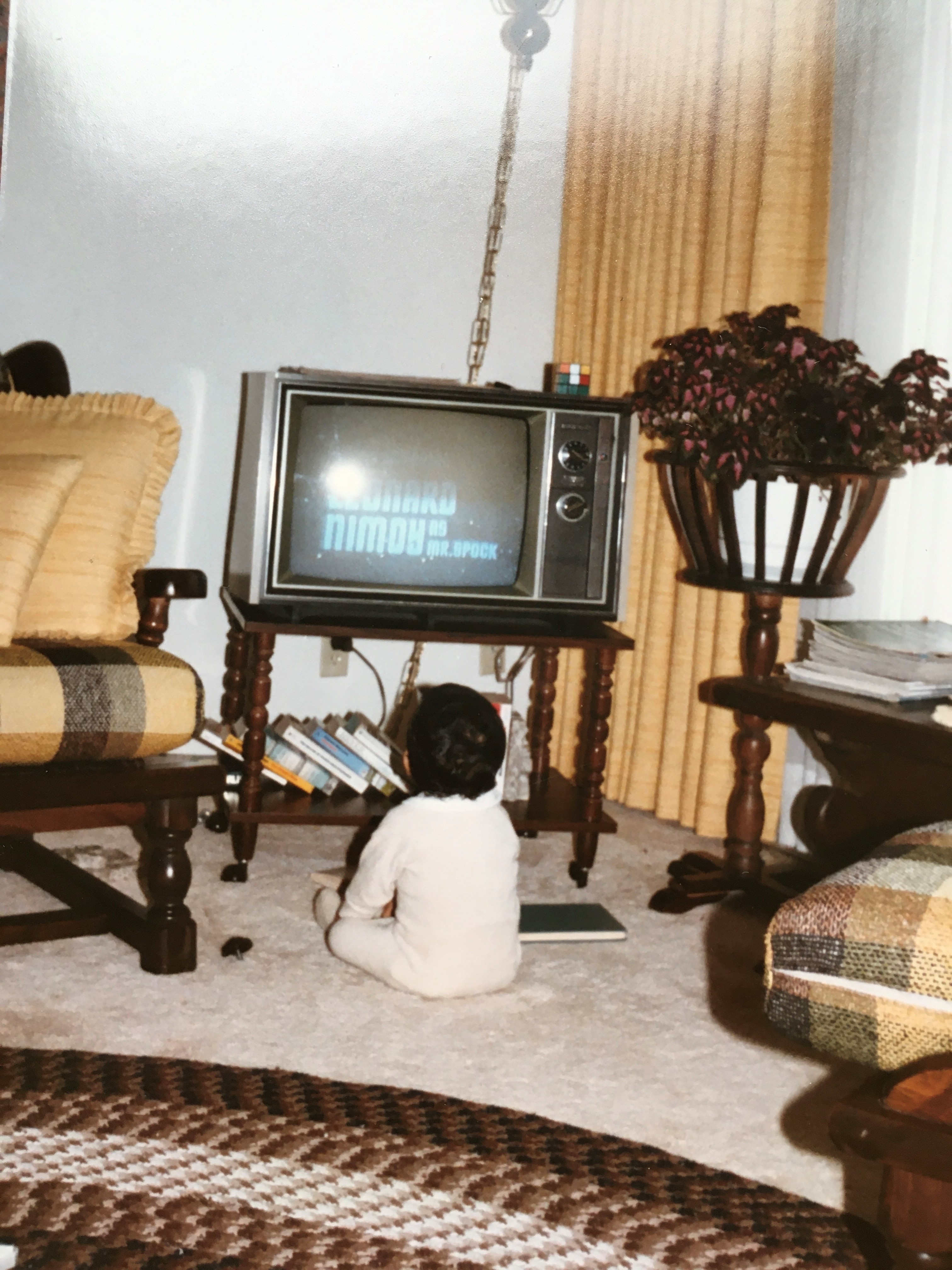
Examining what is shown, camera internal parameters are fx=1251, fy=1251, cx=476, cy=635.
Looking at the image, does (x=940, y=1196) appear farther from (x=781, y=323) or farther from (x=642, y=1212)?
(x=781, y=323)

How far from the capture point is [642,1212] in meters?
1.28

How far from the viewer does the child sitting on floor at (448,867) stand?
1760mm

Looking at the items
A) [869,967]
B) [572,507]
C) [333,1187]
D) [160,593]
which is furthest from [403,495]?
[869,967]

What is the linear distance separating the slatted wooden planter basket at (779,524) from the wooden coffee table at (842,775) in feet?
0.58

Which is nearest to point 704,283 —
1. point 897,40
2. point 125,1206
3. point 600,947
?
point 897,40

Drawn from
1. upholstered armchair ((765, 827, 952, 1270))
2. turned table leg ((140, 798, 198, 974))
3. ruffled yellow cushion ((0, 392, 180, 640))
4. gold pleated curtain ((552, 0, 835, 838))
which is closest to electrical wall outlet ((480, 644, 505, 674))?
gold pleated curtain ((552, 0, 835, 838))

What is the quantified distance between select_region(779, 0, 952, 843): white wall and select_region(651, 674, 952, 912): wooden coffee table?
0.38m

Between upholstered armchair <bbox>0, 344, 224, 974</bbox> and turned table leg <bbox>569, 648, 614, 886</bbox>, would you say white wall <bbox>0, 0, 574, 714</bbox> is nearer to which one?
upholstered armchair <bbox>0, 344, 224, 974</bbox>

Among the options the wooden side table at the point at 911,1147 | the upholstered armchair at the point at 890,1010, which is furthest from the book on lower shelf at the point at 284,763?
the wooden side table at the point at 911,1147

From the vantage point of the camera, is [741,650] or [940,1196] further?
[741,650]

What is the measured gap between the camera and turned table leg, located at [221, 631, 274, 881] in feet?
7.16

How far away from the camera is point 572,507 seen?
2.27 meters

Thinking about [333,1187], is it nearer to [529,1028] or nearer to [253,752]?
[529,1028]

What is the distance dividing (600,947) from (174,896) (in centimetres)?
70
